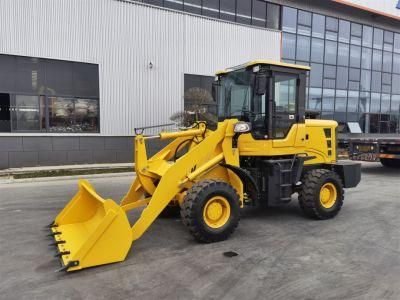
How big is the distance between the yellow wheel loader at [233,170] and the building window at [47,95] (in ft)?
30.4

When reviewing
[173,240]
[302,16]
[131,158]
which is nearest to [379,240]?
[173,240]

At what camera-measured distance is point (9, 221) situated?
6691 millimetres

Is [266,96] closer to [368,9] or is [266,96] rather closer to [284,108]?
[284,108]

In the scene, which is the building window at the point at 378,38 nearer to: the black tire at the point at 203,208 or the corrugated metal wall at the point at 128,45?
the corrugated metal wall at the point at 128,45

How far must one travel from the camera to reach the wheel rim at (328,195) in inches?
272

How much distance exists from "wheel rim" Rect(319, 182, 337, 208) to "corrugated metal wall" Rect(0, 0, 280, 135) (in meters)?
10.4

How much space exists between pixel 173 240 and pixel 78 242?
1.41 metres

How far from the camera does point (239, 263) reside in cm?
470

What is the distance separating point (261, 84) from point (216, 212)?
7.23ft

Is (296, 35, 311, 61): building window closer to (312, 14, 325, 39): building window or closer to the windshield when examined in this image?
(312, 14, 325, 39): building window

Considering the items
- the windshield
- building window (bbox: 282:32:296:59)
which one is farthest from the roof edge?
the windshield

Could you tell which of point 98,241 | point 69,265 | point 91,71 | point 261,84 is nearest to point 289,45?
point 91,71

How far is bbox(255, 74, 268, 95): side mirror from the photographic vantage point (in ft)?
19.4

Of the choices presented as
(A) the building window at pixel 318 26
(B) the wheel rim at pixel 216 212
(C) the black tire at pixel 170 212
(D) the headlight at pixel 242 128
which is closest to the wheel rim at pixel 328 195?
(D) the headlight at pixel 242 128
